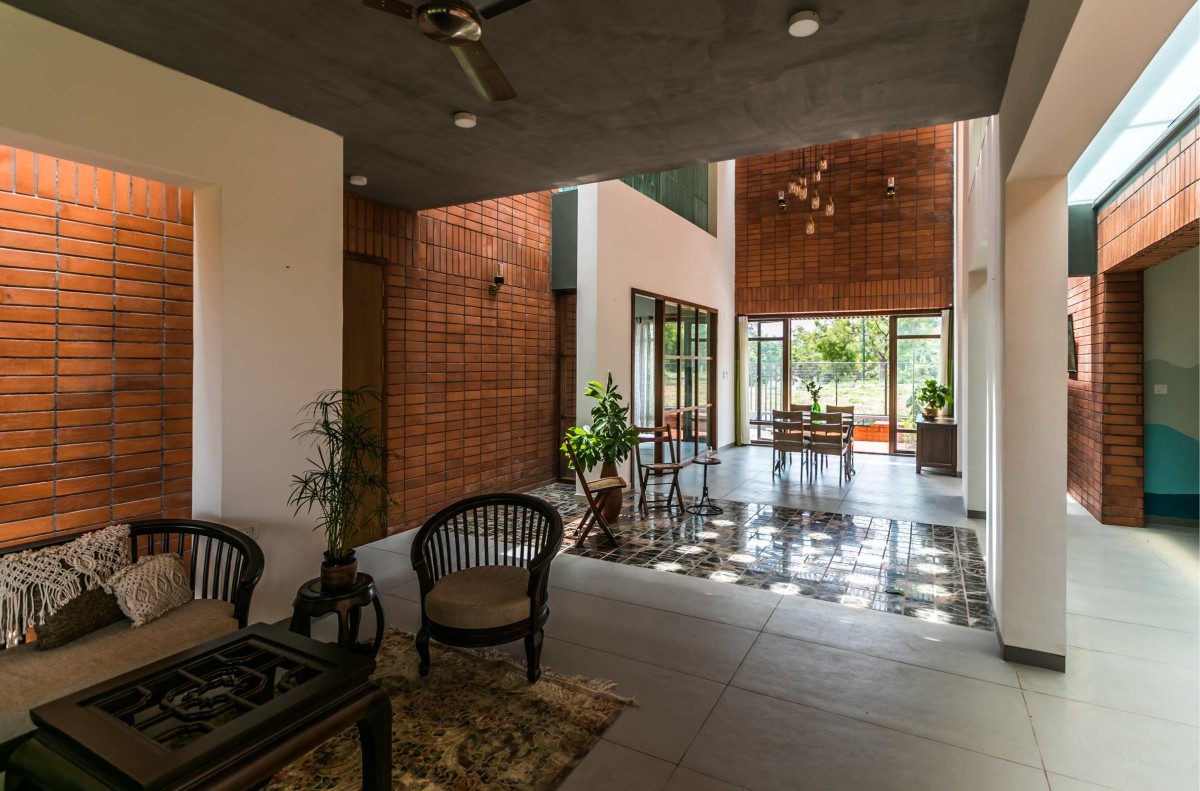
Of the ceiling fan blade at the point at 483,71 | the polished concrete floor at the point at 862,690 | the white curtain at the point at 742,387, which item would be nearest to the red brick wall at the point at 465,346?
the polished concrete floor at the point at 862,690

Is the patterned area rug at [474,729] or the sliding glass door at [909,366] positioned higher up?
the sliding glass door at [909,366]

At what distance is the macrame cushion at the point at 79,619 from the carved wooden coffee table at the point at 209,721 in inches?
27.0

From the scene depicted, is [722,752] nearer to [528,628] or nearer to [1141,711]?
[528,628]

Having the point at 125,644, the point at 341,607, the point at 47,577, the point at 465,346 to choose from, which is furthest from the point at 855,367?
the point at 47,577

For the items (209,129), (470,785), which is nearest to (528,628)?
(470,785)

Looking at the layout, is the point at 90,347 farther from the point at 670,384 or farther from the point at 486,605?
the point at 670,384

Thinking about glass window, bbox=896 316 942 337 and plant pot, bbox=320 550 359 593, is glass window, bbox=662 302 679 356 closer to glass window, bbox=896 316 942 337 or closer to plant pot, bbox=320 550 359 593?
glass window, bbox=896 316 942 337

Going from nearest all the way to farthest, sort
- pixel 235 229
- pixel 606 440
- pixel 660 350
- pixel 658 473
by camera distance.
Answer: pixel 235 229 → pixel 606 440 → pixel 658 473 → pixel 660 350

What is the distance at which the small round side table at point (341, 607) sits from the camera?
2.61 meters

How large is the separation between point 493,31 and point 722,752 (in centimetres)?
298

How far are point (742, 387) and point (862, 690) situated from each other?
8.08m

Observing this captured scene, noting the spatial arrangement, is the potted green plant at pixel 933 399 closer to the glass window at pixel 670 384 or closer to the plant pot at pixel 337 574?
the glass window at pixel 670 384

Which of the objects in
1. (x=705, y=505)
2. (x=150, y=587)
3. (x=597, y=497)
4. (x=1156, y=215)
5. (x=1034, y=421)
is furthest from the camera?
(x=705, y=505)

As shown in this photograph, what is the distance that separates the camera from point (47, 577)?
2.15m
